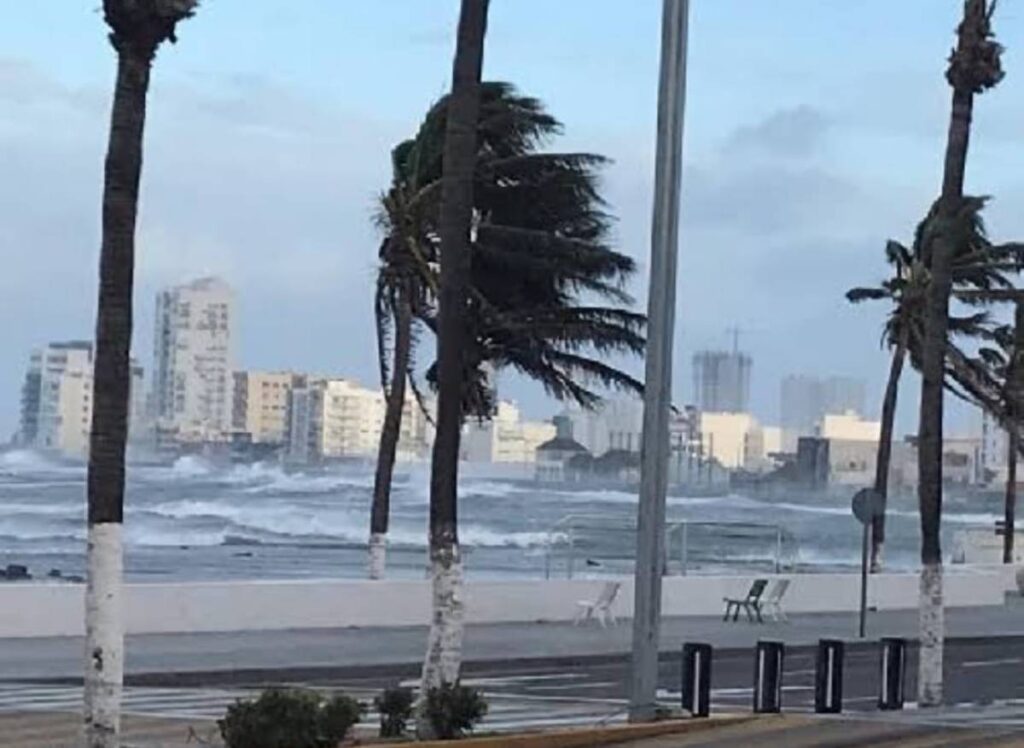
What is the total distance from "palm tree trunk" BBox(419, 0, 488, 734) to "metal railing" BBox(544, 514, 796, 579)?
2171 cm

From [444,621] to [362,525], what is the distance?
74.1m

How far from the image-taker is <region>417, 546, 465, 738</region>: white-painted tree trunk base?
1912cm

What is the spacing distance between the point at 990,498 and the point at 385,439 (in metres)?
82.4

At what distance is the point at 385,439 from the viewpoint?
127 feet

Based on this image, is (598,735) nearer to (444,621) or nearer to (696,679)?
(444,621)

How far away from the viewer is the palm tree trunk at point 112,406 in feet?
51.2

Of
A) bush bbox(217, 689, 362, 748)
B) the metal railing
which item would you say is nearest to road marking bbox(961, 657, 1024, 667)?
the metal railing

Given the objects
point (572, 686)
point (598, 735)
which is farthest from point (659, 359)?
point (572, 686)

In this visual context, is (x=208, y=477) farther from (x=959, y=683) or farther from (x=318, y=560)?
(x=959, y=683)

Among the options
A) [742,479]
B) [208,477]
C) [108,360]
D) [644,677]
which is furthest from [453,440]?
[742,479]

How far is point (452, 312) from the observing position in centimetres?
1928

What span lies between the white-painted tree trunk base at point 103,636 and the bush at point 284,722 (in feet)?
2.80

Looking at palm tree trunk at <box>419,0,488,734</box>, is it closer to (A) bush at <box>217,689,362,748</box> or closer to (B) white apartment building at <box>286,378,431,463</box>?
(A) bush at <box>217,689,362,748</box>

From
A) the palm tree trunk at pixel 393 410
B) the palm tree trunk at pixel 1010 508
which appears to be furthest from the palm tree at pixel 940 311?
the palm tree trunk at pixel 1010 508
